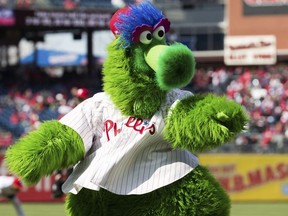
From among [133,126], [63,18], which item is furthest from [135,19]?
[63,18]

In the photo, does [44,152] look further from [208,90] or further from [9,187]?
[208,90]

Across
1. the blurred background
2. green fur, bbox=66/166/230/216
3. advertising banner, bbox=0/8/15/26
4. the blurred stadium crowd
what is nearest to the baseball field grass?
the blurred background

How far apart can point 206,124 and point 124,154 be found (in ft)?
1.63

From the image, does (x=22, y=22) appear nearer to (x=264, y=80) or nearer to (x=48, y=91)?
(x=48, y=91)

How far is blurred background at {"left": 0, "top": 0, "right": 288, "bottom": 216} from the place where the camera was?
14.2 meters

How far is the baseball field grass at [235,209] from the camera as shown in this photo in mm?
11703

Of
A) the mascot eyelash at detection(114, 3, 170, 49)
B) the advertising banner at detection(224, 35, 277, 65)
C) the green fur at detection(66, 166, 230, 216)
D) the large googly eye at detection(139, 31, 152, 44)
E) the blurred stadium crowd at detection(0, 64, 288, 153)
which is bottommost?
the blurred stadium crowd at detection(0, 64, 288, 153)

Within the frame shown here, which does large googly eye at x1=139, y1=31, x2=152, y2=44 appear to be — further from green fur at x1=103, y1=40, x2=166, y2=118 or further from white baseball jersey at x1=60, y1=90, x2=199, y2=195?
white baseball jersey at x1=60, y1=90, x2=199, y2=195

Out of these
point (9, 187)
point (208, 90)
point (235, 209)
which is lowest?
point (235, 209)

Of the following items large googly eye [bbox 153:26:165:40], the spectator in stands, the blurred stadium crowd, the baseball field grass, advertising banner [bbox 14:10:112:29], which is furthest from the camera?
advertising banner [bbox 14:10:112:29]

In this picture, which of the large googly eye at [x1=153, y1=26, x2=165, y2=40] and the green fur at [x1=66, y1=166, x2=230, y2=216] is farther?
the large googly eye at [x1=153, y1=26, x2=165, y2=40]

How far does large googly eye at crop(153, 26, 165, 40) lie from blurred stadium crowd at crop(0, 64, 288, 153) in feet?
34.5

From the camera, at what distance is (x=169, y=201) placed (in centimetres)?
Answer: 442

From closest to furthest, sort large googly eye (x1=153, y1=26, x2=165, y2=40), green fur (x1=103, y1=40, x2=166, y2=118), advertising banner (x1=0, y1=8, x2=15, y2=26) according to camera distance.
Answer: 1. green fur (x1=103, y1=40, x2=166, y2=118)
2. large googly eye (x1=153, y1=26, x2=165, y2=40)
3. advertising banner (x1=0, y1=8, x2=15, y2=26)
